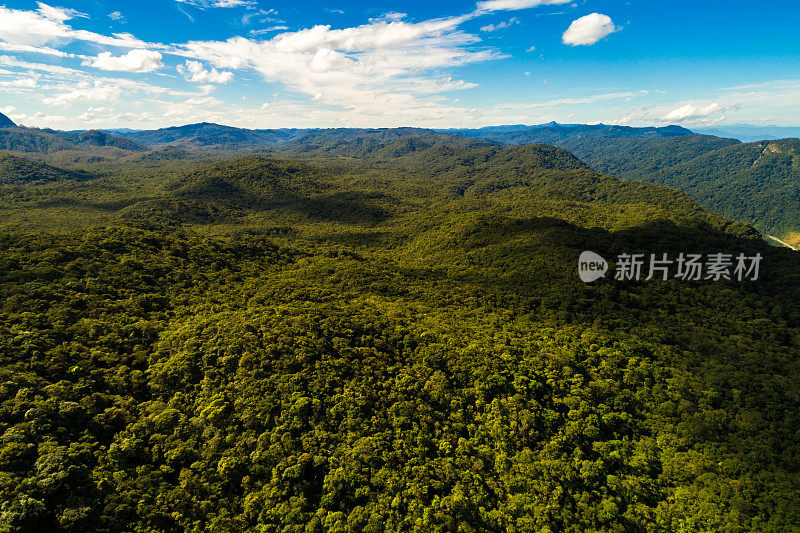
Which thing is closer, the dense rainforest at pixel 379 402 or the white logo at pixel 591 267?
the dense rainforest at pixel 379 402

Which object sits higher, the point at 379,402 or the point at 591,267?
the point at 591,267

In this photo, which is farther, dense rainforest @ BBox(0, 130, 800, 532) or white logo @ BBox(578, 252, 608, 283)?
white logo @ BBox(578, 252, 608, 283)

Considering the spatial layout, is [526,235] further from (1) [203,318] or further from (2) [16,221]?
(2) [16,221]

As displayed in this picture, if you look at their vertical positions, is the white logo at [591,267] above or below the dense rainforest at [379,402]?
above

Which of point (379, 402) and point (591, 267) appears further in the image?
point (591, 267)

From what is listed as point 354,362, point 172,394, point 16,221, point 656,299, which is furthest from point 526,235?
point 16,221
